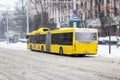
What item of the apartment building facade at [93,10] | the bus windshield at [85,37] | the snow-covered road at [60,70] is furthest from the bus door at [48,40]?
the apartment building facade at [93,10]

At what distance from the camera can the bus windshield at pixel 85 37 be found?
111 feet

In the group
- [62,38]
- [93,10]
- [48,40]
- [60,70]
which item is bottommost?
[60,70]

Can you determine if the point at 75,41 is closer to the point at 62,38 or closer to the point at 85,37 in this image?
the point at 85,37

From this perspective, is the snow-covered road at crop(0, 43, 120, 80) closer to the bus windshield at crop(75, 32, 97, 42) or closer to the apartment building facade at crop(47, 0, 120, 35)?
the bus windshield at crop(75, 32, 97, 42)

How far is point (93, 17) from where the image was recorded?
3339 inches

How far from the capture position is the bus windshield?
111 feet

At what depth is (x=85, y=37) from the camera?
34000 mm

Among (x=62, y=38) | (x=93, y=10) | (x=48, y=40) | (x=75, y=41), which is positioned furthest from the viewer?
(x=93, y=10)

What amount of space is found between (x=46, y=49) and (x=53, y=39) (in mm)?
2829

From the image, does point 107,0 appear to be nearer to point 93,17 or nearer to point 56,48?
point 93,17

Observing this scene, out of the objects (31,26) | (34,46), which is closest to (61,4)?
(31,26)

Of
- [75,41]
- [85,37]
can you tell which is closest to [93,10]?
[85,37]

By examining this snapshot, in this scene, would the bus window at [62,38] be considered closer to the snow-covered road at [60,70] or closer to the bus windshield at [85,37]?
the bus windshield at [85,37]

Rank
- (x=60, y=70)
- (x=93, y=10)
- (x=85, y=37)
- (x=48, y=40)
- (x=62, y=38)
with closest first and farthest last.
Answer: (x=60, y=70) < (x=85, y=37) < (x=62, y=38) < (x=48, y=40) < (x=93, y=10)
